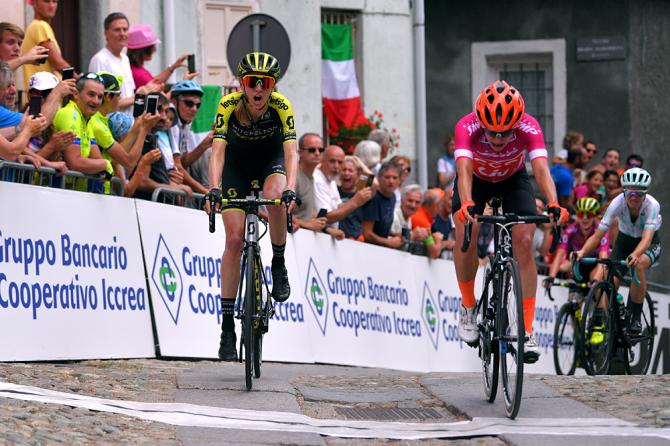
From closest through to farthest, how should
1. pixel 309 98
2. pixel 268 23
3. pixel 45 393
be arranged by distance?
pixel 45 393 < pixel 268 23 < pixel 309 98

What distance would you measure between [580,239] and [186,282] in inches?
361

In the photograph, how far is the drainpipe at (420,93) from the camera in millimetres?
26578

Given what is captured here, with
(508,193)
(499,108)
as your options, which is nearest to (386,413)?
(508,193)

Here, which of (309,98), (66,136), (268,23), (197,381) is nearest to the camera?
(197,381)

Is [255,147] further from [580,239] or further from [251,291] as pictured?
[580,239]

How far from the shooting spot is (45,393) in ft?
31.8

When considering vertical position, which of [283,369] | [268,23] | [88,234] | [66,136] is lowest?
[283,369]

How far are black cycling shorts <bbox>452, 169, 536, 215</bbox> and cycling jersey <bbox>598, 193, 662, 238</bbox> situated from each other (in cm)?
685

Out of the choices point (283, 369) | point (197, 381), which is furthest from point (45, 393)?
point (283, 369)

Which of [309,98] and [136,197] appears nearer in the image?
[136,197]

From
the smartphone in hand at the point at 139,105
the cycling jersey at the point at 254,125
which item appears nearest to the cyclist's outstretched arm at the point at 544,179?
the cycling jersey at the point at 254,125

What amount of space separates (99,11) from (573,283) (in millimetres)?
6979

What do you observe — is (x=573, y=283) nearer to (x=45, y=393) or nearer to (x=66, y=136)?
(x=66, y=136)

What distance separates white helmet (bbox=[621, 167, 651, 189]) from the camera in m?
17.4
